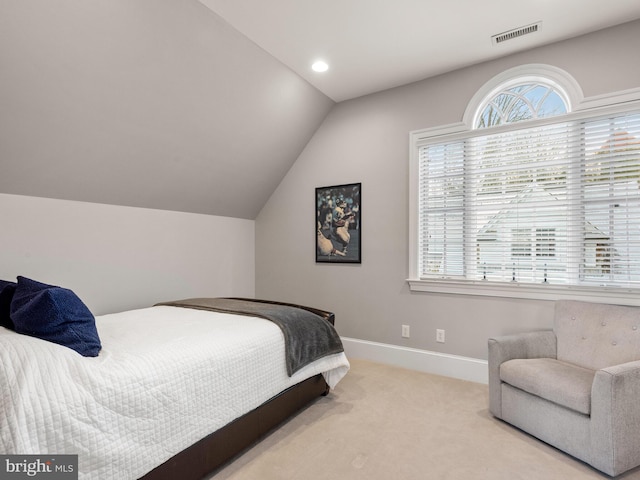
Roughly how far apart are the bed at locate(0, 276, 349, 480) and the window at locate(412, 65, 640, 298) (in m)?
1.72

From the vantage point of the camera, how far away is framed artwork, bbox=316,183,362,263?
→ 148 inches

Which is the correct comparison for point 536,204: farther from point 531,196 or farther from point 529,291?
point 529,291

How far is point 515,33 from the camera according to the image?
8.77 feet

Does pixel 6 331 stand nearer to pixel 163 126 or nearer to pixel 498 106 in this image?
pixel 163 126

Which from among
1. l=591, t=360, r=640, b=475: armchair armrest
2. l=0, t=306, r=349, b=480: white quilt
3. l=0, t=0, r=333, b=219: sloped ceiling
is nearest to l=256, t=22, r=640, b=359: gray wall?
l=0, t=0, r=333, b=219: sloped ceiling

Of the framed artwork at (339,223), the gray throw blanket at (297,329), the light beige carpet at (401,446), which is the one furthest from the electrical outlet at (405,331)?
the gray throw blanket at (297,329)

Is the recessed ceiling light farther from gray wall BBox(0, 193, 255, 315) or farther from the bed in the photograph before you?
the bed

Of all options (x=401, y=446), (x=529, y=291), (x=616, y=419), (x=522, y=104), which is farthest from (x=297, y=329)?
(x=522, y=104)

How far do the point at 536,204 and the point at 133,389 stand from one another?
3.05m

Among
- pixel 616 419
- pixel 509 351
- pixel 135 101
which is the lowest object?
pixel 616 419

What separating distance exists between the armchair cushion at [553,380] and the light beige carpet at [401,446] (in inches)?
12.4

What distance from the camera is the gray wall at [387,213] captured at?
2748 millimetres

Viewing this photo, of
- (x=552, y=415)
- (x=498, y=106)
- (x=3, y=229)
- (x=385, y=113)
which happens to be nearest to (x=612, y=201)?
(x=498, y=106)

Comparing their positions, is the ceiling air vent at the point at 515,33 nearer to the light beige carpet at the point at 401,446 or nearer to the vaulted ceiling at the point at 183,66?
the vaulted ceiling at the point at 183,66
